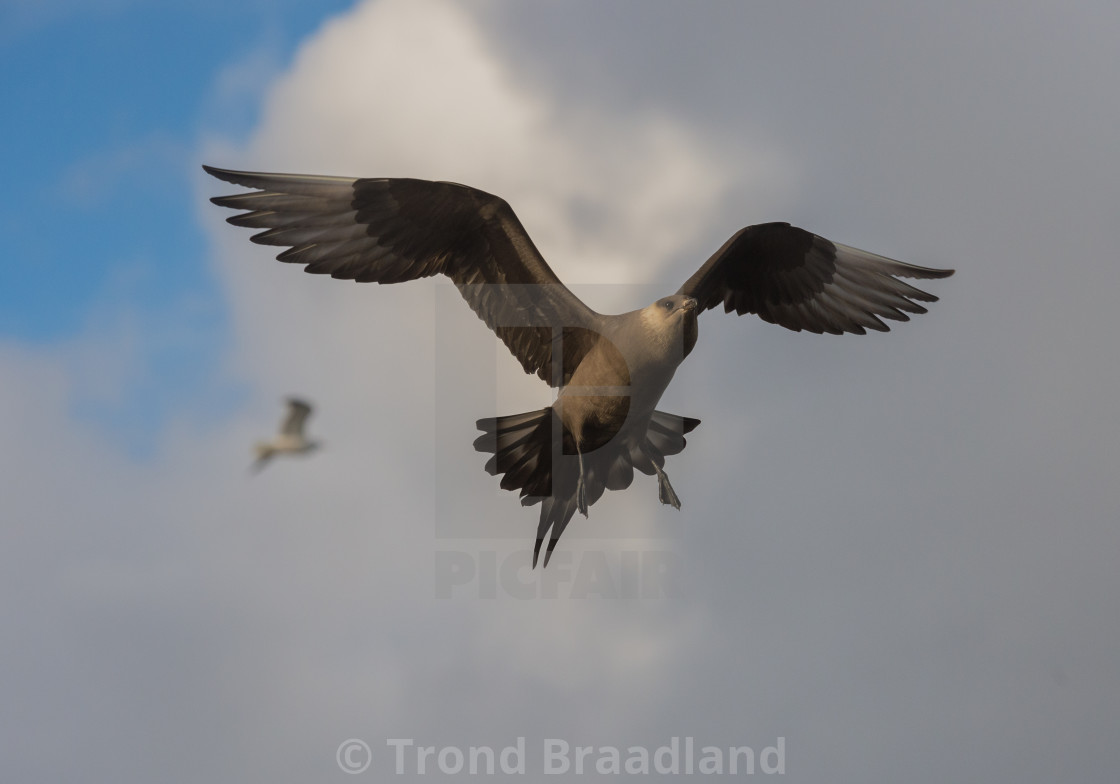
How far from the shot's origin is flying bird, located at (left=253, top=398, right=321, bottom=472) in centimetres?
1719

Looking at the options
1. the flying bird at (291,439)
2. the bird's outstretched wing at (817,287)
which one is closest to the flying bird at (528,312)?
the bird's outstretched wing at (817,287)

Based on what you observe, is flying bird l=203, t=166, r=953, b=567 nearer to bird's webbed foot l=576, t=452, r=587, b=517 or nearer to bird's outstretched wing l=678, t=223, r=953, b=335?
bird's webbed foot l=576, t=452, r=587, b=517

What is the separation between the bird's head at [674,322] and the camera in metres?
8.64

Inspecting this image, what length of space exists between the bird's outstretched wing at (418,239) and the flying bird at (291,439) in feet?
27.3

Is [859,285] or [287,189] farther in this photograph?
[859,285]

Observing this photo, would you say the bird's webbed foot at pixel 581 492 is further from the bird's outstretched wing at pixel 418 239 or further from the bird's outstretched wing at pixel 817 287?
the bird's outstretched wing at pixel 817 287

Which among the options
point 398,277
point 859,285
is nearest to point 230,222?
point 398,277

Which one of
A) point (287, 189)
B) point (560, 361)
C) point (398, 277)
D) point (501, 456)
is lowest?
point (501, 456)

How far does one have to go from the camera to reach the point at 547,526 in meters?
9.45

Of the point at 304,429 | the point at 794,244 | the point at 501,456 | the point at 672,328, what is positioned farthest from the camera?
the point at 304,429

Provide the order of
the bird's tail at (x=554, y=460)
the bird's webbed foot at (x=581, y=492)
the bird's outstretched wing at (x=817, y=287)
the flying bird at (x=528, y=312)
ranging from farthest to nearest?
the bird's outstretched wing at (x=817, y=287), the bird's tail at (x=554, y=460), the bird's webbed foot at (x=581, y=492), the flying bird at (x=528, y=312)

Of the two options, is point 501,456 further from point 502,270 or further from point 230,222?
point 230,222

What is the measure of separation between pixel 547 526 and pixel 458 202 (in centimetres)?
279

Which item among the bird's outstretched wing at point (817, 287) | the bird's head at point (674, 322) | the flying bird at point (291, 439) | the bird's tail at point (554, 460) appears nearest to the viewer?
the bird's head at point (674, 322)
